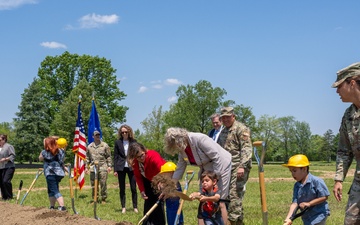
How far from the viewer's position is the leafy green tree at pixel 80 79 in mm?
51000

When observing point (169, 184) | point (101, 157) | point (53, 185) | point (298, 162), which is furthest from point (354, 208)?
point (101, 157)

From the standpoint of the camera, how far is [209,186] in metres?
5.67

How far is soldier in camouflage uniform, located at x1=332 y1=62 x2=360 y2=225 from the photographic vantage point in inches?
183

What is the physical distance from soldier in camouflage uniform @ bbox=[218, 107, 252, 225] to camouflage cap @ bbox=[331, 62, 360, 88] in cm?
311

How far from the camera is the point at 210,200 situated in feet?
18.5

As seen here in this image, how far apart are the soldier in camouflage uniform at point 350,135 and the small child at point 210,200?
4.44 feet

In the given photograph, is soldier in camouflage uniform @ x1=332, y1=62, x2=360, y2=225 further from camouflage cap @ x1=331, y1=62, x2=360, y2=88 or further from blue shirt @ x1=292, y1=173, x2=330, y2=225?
blue shirt @ x1=292, y1=173, x2=330, y2=225

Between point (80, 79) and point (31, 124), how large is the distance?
30.2ft

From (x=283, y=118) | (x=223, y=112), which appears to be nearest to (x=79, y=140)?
(x=223, y=112)

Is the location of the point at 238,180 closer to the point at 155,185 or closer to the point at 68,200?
the point at 155,185

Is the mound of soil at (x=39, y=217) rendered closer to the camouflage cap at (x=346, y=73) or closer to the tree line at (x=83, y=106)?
the camouflage cap at (x=346, y=73)

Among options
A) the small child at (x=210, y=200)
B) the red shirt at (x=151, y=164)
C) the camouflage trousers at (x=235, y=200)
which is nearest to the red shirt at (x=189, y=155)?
the small child at (x=210, y=200)

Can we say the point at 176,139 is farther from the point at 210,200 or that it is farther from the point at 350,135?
the point at 350,135

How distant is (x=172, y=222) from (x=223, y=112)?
183cm
